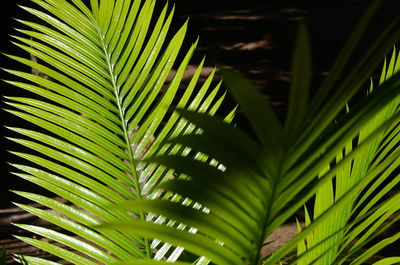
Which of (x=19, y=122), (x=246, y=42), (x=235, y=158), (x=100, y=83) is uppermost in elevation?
(x=246, y=42)

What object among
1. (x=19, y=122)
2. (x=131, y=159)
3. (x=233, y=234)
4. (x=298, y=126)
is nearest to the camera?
(x=298, y=126)

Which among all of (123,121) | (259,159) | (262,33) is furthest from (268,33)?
(259,159)

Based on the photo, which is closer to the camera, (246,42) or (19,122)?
(19,122)

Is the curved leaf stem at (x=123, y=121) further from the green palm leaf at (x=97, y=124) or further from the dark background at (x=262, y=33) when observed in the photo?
the dark background at (x=262, y=33)

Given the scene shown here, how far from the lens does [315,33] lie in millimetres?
9758

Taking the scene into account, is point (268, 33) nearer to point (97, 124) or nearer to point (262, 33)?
point (262, 33)

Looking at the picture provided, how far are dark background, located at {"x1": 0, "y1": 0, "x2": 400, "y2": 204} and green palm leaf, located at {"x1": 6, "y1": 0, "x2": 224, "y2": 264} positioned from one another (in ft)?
9.51

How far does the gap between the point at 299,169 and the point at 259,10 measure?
12.3 metres

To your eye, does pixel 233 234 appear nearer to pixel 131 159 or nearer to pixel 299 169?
pixel 299 169

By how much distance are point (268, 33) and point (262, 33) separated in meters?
0.13

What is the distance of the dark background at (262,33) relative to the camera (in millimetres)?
5160

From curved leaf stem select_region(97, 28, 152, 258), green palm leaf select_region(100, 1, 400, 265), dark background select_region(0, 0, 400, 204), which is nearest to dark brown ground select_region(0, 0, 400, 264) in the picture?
dark background select_region(0, 0, 400, 204)

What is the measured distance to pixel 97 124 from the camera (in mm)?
1658

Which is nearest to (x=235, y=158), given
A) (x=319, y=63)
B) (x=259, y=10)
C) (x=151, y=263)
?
(x=151, y=263)
